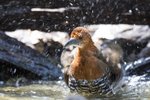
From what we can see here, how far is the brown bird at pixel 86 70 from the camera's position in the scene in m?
7.40

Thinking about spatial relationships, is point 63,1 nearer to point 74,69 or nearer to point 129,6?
point 129,6

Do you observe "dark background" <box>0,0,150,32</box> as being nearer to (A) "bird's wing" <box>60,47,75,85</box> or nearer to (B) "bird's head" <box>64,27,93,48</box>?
(A) "bird's wing" <box>60,47,75,85</box>

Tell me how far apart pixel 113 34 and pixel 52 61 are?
1.43m

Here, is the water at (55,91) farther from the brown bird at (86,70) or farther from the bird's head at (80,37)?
the bird's head at (80,37)

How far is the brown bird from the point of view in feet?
24.3

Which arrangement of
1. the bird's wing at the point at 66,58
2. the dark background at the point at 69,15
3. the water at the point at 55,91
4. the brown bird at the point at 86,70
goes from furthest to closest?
the dark background at the point at 69,15, the bird's wing at the point at 66,58, the brown bird at the point at 86,70, the water at the point at 55,91

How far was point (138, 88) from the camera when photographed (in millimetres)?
7848

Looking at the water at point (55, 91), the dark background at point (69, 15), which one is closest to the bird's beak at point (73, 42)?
the water at point (55, 91)

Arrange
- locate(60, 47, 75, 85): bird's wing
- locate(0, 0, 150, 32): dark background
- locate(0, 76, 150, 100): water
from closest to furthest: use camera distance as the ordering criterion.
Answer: locate(0, 76, 150, 100): water, locate(60, 47, 75, 85): bird's wing, locate(0, 0, 150, 32): dark background

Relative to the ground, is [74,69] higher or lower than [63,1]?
lower

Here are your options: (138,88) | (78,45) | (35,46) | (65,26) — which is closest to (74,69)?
(78,45)

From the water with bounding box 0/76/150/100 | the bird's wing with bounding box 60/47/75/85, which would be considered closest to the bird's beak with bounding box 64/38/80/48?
the bird's wing with bounding box 60/47/75/85

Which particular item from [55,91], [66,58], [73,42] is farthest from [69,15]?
[73,42]

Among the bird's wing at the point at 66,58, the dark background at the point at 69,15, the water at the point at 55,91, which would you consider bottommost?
the water at the point at 55,91
